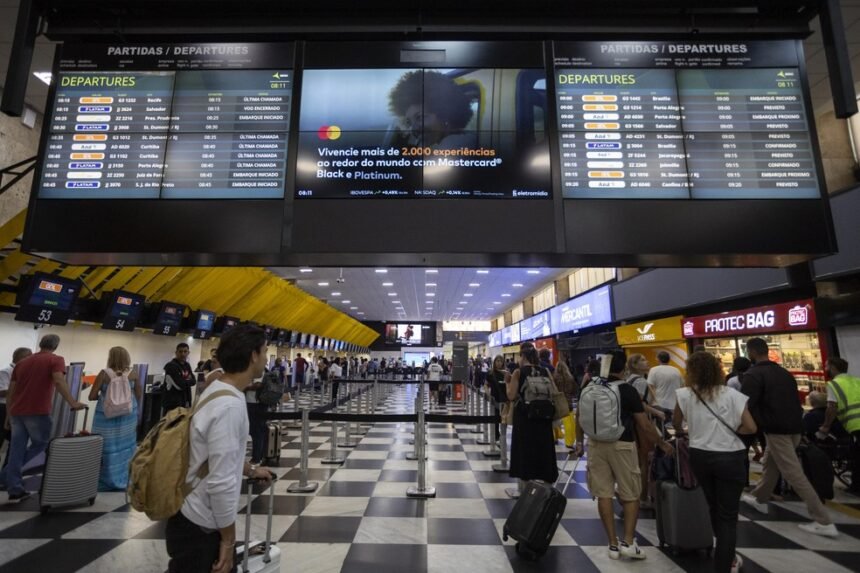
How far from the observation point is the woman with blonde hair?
4750 millimetres

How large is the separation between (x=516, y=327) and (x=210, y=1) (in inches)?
863

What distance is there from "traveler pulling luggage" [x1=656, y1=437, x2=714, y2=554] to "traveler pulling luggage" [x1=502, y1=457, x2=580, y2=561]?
854 millimetres

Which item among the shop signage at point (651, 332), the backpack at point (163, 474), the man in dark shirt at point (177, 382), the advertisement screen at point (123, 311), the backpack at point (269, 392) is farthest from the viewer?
the shop signage at point (651, 332)

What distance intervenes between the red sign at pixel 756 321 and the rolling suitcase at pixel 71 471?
921 centimetres

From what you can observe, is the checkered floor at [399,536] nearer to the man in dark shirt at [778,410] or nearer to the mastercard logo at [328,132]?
the man in dark shirt at [778,410]

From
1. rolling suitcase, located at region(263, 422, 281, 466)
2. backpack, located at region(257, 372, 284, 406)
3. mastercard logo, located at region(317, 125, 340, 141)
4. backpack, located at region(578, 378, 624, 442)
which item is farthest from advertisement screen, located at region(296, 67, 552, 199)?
rolling suitcase, located at region(263, 422, 281, 466)

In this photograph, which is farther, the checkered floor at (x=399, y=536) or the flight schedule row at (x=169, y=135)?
the checkered floor at (x=399, y=536)

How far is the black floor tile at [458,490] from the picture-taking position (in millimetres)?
4758

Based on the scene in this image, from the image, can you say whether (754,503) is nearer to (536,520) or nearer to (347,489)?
(536,520)

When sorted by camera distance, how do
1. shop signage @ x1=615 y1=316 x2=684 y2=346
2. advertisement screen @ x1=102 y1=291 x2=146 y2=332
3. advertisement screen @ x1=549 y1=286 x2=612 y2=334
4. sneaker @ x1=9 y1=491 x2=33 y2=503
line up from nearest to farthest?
sneaker @ x1=9 y1=491 x2=33 y2=503, advertisement screen @ x1=102 y1=291 x2=146 y2=332, shop signage @ x1=615 y1=316 x2=684 y2=346, advertisement screen @ x1=549 y1=286 x2=612 y2=334

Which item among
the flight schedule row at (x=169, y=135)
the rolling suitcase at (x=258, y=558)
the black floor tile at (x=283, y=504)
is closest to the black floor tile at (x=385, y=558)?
the rolling suitcase at (x=258, y=558)

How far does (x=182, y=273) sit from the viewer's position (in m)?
8.55

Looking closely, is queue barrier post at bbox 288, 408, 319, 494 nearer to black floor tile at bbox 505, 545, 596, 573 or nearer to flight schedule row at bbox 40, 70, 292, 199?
black floor tile at bbox 505, 545, 596, 573

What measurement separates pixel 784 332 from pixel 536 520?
6191mm
